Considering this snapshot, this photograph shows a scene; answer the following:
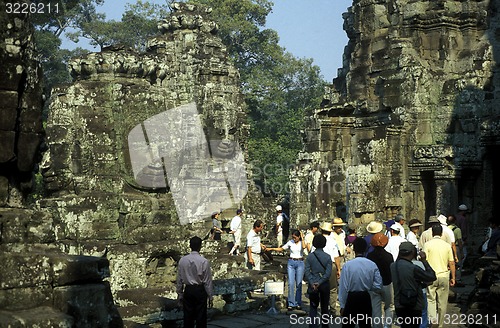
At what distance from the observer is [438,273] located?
33.2ft

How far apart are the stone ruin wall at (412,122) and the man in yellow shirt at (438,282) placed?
26.6 ft

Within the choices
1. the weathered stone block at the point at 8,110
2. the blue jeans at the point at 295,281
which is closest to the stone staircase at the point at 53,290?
the weathered stone block at the point at 8,110

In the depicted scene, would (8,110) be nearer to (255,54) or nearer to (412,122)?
(412,122)

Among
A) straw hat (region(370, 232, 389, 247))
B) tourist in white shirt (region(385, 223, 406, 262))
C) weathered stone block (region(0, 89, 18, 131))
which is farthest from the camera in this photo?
tourist in white shirt (region(385, 223, 406, 262))

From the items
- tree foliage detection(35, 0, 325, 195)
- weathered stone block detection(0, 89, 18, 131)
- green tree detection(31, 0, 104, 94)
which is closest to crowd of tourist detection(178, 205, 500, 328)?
weathered stone block detection(0, 89, 18, 131)

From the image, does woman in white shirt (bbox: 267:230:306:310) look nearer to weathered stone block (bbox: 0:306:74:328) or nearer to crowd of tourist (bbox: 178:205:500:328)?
crowd of tourist (bbox: 178:205:500:328)

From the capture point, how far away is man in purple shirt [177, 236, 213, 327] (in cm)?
841

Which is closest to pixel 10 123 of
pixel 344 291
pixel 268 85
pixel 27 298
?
pixel 27 298

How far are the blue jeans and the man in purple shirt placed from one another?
3.63 metres

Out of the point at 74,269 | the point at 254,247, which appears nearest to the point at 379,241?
the point at 74,269

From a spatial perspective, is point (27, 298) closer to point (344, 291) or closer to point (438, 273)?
point (344, 291)

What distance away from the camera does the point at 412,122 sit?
64.3 feet

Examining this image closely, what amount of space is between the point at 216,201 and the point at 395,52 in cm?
737

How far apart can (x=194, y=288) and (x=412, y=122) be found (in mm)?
12161
